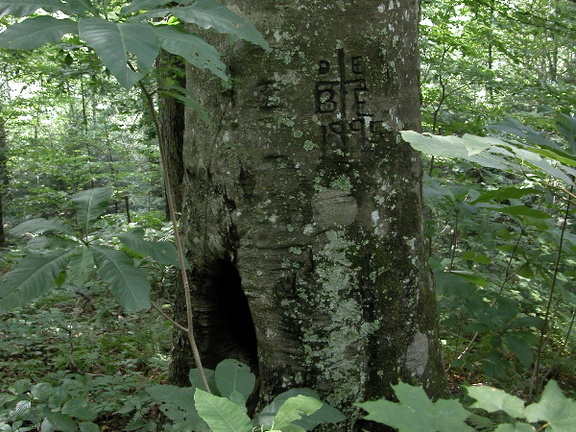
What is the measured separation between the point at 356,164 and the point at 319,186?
169 mm

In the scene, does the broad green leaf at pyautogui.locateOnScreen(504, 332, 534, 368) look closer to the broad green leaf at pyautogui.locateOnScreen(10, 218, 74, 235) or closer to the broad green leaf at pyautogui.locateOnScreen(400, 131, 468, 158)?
the broad green leaf at pyautogui.locateOnScreen(400, 131, 468, 158)

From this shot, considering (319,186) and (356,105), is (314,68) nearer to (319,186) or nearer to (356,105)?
(356,105)

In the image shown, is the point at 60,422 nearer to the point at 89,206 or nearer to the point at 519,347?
the point at 89,206

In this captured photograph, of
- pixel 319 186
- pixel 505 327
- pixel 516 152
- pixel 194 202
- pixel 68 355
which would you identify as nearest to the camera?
pixel 516 152

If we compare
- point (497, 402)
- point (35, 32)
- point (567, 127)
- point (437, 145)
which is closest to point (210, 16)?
point (35, 32)

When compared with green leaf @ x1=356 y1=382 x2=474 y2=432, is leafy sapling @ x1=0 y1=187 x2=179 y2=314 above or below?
above

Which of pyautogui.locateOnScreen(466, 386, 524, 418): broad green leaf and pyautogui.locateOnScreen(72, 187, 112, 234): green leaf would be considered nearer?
pyautogui.locateOnScreen(466, 386, 524, 418): broad green leaf

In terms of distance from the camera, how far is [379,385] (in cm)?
178

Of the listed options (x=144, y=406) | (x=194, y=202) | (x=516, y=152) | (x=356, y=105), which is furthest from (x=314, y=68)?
(x=144, y=406)

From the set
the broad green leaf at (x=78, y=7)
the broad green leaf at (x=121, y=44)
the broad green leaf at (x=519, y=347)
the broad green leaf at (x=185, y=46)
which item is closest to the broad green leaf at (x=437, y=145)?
the broad green leaf at (x=185, y=46)

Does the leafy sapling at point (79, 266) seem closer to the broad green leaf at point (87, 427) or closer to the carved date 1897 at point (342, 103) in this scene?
the carved date 1897 at point (342, 103)

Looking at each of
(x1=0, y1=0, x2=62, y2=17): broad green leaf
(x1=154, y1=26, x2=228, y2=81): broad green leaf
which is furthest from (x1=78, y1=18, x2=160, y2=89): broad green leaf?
(x1=0, y1=0, x2=62, y2=17): broad green leaf

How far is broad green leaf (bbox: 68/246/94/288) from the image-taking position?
4.44ft

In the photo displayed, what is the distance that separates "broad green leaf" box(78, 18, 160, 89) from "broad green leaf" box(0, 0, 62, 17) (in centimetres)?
20
